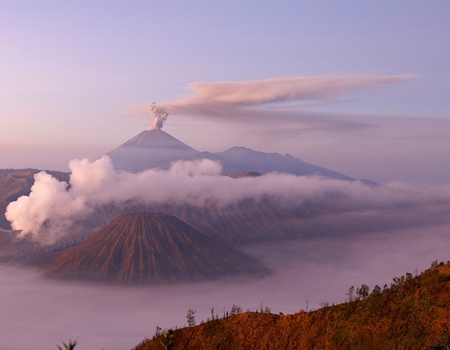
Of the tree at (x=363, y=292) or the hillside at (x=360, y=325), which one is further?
the tree at (x=363, y=292)

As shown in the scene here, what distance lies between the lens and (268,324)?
73.0 m

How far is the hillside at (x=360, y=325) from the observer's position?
59281 millimetres

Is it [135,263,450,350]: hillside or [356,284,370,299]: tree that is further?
[356,284,370,299]: tree

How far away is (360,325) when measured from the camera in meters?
64.2

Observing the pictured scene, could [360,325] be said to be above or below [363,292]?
below

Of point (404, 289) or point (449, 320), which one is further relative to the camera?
point (404, 289)

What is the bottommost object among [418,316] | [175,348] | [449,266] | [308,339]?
[175,348]

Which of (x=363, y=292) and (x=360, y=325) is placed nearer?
(x=360, y=325)

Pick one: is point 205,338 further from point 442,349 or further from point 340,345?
point 442,349

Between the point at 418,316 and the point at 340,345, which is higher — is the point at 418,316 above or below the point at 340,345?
above

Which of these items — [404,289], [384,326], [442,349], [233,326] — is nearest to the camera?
[442,349]

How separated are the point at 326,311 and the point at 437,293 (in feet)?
49.5

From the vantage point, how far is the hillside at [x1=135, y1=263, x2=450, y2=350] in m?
59.3

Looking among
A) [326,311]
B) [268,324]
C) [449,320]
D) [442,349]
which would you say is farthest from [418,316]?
[268,324]
